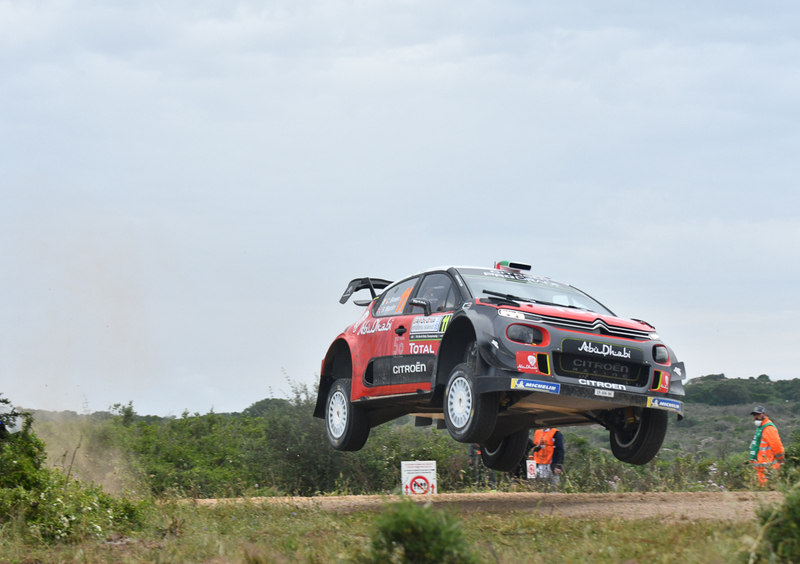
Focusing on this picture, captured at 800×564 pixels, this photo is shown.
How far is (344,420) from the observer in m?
10.7

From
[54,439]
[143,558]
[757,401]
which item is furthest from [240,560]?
[757,401]

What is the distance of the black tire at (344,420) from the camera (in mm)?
10578

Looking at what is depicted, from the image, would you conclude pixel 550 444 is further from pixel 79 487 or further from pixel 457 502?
pixel 79 487

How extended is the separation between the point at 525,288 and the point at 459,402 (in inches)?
68.8

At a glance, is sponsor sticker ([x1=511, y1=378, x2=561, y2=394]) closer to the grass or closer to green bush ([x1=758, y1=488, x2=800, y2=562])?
the grass

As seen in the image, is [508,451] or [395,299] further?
[508,451]

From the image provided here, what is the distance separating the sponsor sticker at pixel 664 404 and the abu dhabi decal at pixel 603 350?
0.43m

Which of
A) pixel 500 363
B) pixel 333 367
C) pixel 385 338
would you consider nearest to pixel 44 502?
pixel 385 338

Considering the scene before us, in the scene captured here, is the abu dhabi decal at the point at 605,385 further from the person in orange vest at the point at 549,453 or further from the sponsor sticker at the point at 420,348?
the person in orange vest at the point at 549,453

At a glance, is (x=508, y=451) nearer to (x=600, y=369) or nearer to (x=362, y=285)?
(x=362, y=285)

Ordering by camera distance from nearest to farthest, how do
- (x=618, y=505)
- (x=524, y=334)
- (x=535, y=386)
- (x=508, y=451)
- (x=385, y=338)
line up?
(x=535, y=386) → (x=524, y=334) → (x=618, y=505) → (x=385, y=338) → (x=508, y=451)

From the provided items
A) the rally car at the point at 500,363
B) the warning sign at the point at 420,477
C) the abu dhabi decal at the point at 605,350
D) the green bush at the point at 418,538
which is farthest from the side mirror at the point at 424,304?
the warning sign at the point at 420,477

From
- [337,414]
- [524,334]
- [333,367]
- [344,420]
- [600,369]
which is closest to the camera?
[524,334]

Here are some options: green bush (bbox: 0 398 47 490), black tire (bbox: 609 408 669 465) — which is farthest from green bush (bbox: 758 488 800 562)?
green bush (bbox: 0 398 47 490)
